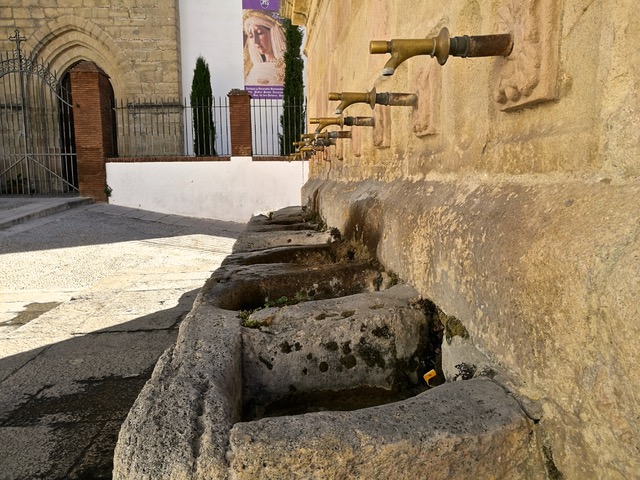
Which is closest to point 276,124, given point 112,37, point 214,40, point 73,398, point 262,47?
point 262,47

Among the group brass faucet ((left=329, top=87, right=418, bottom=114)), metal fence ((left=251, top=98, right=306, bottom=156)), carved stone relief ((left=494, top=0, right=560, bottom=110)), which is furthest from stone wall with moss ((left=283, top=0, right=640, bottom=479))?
metal fence ((left=251, top=98, right=306, bottom=156))

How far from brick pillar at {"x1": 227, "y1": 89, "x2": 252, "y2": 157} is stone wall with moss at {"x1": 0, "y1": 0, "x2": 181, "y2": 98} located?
131 inches

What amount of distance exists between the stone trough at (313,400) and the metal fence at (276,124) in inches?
A: 529

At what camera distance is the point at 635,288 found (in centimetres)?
61

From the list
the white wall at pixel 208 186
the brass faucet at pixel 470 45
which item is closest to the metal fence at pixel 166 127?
the white wall at pixel 208 186

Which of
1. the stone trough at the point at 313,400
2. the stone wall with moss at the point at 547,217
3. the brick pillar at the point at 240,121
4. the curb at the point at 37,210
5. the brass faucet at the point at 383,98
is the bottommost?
the curb at the point at 37,210

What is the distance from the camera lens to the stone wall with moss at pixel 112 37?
14.6 m

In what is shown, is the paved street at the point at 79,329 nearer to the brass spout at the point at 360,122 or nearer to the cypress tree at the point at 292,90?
the brass spout at the point at 360,122

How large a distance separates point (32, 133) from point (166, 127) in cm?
352

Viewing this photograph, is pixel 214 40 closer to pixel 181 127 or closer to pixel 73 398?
pixel 181 127

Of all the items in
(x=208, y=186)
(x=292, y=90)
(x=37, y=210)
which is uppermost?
(x=292, y=90)

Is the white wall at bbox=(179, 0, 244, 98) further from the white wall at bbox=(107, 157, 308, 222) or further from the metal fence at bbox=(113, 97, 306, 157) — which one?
the white wall at bbox=(107, 157, 308, 222)

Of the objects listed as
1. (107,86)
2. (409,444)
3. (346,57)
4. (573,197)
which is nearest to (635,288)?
(573,197)

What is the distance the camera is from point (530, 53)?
0.90 m
